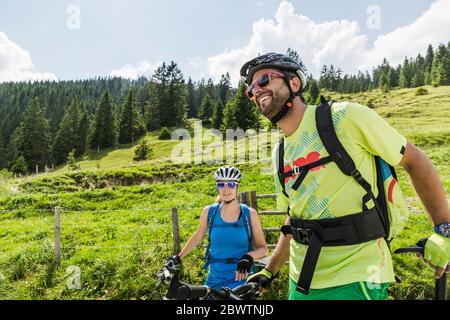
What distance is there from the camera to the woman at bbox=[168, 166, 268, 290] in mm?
4633

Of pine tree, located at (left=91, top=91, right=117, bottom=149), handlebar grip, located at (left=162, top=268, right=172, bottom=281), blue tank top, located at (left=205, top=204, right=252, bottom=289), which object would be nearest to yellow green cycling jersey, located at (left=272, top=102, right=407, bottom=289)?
handlebar grip, located at (left=162, top=268, right=172, bottom=281)

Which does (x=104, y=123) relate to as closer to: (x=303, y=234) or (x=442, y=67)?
(x=303, y=234)

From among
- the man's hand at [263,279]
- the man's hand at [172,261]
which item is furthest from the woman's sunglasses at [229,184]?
the man's hand at [263,279]

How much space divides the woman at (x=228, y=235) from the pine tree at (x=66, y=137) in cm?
8174

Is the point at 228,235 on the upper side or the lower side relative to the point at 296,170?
lower

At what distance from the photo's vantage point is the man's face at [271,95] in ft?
8.95

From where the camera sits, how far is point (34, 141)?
75.3m

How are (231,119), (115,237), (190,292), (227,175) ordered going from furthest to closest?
(231,119), (115,237), (227,175), (190,292)

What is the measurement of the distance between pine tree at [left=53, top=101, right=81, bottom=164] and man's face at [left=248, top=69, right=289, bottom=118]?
84055mm

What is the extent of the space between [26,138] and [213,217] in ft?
273

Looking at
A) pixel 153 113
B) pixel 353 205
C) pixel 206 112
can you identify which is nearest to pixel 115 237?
pixel 353 205

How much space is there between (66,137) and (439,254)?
88131 millimetres

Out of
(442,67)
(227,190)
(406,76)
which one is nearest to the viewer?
(227,190)
